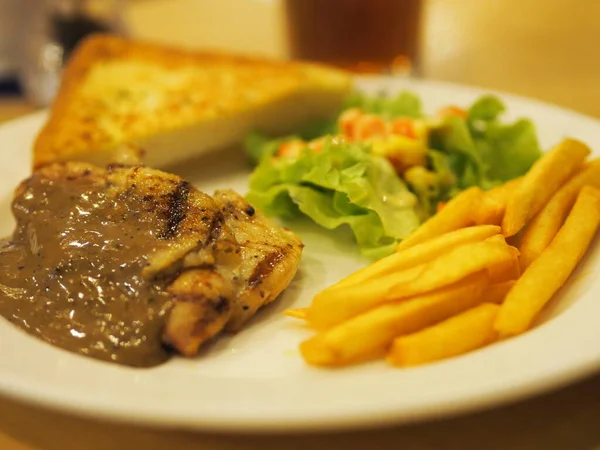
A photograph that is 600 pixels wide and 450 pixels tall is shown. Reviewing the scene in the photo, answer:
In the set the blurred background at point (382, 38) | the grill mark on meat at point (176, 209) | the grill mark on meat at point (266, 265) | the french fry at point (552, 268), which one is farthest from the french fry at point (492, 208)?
the blurred background at point (382, 38)

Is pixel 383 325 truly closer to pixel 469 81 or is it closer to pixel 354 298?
pixel 354 298

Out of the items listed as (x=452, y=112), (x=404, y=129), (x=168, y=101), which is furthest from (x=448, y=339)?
(x=168, y=101)

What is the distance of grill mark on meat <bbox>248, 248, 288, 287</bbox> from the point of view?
210 cm

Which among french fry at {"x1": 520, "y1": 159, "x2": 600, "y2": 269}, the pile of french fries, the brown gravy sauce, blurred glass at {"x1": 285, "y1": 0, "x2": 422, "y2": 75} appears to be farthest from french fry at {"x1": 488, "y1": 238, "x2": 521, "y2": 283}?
blurred glass at {"x1": 285, "y1": 0, "x2": 422, "y2": 75}

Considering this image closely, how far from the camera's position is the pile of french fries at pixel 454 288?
178 cm

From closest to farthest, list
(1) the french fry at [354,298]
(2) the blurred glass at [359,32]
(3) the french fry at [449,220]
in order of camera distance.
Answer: (1) the french fry at [354,298], (3) the french fry at [449,220], (2) the blurred glass at [359,32]

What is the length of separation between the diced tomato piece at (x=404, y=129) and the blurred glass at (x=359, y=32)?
154cm

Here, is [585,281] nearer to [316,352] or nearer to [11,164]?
[316,352]

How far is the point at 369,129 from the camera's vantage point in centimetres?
315

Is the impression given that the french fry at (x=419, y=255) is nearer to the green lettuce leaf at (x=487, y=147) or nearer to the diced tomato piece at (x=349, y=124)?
the green lettuce leaf at (x=487, y=147)

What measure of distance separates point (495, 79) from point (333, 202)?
2773mm

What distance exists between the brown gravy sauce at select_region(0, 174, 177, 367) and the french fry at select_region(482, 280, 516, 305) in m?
1.01

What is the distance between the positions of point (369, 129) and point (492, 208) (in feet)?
3.23

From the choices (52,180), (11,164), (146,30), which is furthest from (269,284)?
(146,30)
